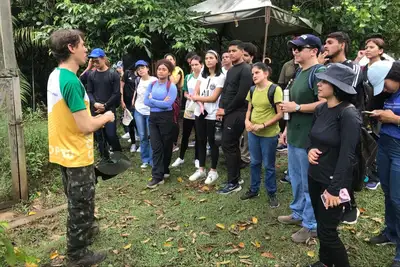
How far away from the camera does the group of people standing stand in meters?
2.61

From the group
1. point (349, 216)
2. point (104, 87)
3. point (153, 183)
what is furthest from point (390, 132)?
point (104, 87)

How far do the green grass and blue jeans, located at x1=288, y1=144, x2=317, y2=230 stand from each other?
0.75 ft

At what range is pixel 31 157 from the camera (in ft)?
16.7

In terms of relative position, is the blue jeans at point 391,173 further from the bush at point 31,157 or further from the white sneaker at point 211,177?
the bush at point 31,157

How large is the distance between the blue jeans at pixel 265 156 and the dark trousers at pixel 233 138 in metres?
0.33

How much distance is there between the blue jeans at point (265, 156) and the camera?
415 cm

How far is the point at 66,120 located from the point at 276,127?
95.3 inches

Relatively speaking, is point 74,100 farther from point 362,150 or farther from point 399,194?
point 399,194

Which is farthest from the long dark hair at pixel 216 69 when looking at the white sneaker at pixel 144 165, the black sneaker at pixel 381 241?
the black sneaker at pixel 381 241

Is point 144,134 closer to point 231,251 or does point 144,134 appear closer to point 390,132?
point 231,251

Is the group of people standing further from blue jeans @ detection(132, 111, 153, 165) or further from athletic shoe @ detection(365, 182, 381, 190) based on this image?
athletic shoe @ detection(365, 182, 381, 190)

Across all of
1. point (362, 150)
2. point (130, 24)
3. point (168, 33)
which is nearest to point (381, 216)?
point (362, 150)

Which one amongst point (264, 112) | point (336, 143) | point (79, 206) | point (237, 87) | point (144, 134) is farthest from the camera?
point (144, 134)

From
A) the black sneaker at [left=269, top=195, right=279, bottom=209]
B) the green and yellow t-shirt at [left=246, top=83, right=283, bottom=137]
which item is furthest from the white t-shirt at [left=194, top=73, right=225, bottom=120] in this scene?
the black sneaker at [left=269, top=195, right=279, bottom=209]
